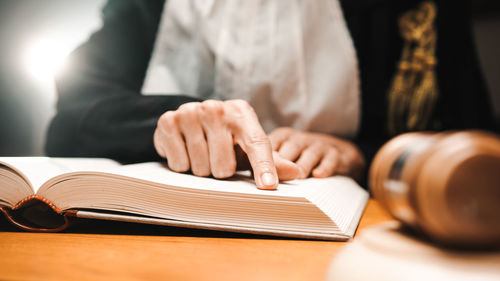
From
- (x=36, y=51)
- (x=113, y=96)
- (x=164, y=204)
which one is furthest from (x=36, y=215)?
(x=36, y=51)

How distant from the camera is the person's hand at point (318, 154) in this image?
31.8 inches

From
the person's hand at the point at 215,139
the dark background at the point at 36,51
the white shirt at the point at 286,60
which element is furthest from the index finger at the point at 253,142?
the dark background at the point at 36,51

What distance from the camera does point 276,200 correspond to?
50 cm

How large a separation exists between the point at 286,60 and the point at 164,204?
28.7 inches

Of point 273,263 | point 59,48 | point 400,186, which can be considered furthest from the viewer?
point 59,48

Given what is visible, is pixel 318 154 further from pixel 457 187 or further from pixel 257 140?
pixel 457 187

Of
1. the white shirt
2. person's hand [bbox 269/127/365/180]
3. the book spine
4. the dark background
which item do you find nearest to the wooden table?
the book spine

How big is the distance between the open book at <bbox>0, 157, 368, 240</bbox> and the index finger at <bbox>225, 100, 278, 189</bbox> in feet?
0.07

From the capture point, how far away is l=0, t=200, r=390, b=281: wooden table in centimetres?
38

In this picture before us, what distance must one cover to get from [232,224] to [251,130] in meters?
0.18

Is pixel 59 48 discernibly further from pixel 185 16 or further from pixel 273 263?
pixel 273 263

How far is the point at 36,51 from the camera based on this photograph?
2471 mm

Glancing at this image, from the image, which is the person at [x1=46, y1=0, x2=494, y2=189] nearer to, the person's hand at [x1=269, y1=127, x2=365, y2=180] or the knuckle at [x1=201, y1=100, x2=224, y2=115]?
the person's hand at [x1=269, y1=127, x2=365, y2=180]

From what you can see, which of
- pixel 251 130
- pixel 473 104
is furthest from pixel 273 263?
pixel 473 104
